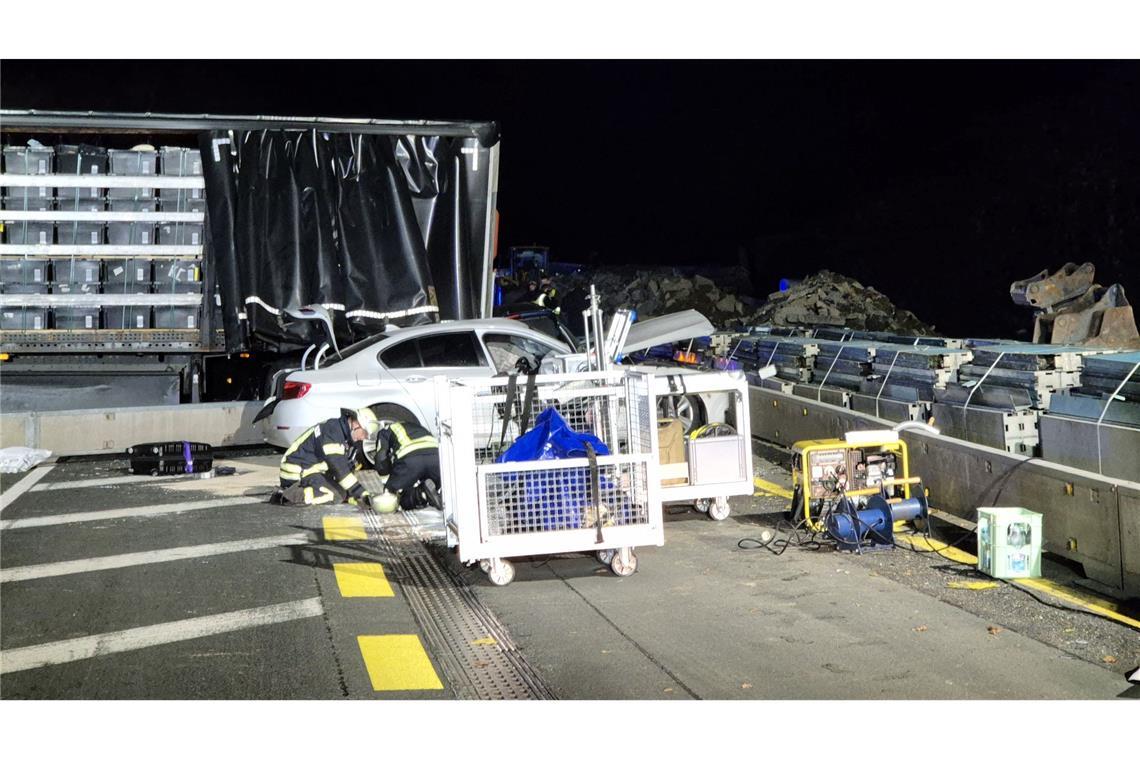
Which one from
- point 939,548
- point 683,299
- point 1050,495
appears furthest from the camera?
point 683,299

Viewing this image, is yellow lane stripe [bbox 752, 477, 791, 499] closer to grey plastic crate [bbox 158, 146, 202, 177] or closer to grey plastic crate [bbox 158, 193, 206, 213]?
grey plastic crate [bbox 158, 193, 206, 213]

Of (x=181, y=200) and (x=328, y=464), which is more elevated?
(x=181, y=200)

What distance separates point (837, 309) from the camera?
23188 millimetres

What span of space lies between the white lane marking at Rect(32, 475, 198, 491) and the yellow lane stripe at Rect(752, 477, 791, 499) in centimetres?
584

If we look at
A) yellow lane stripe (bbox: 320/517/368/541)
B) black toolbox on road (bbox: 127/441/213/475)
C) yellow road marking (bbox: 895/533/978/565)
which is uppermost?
black toolbox on road (bbox: 127/441/213/475)

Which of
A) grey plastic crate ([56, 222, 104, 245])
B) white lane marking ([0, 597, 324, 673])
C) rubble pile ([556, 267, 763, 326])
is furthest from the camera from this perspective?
rubble pile ([556, 267, 763, 326])

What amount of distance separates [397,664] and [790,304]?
19.1 meters

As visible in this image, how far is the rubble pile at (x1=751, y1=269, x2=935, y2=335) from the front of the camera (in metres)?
22.4

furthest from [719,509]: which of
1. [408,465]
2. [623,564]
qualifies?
[408,465]

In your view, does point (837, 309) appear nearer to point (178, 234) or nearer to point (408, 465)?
point (178, 234)

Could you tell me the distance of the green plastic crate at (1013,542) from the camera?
7.05 meters

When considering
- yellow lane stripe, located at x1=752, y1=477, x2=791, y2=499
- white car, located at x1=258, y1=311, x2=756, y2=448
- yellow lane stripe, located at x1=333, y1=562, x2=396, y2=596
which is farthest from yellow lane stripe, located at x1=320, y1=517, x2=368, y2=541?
yellow lane stripe, located at x1=752, y1=477, x2=791, y2=499

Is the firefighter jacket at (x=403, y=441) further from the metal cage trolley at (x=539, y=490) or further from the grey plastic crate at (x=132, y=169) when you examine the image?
the grey plastic crate at (x=132, y=169)

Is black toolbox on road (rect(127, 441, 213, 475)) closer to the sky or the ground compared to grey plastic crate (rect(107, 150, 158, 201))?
closer to the ground
